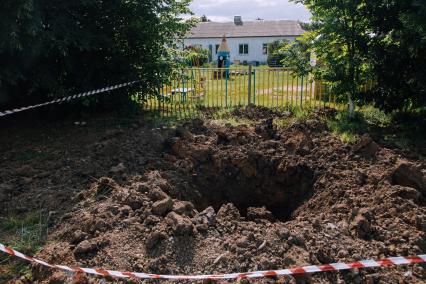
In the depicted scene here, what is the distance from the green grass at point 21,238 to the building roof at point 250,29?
1821 inches

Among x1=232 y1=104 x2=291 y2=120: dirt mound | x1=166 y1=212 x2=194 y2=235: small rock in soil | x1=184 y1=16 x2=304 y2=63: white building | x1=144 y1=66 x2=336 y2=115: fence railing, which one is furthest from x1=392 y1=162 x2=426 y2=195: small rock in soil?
x1=184 y1=16 x2=304 y2=63: white building

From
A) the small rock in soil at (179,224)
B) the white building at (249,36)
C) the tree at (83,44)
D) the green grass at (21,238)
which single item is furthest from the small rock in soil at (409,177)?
the white building at (249,36)

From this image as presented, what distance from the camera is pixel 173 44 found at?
951cm

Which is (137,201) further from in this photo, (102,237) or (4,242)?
(4,242)

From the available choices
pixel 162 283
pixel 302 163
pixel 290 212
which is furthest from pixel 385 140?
pixel 162 283

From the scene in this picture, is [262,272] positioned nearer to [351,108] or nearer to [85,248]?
[85,248]

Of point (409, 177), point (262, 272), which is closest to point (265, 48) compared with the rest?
point (409, 177)

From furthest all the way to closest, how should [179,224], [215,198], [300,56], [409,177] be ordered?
[300,56], [215,198], [409,177], [179,224]

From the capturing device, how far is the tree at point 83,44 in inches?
272

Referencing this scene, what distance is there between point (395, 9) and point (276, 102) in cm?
403

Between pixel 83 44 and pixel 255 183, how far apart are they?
410 centimetres

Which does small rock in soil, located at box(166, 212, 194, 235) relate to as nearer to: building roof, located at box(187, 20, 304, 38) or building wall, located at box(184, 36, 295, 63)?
building wall, located at box(184, 36, 295, 63)

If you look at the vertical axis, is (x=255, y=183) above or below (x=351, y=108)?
below

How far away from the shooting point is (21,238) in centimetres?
442
